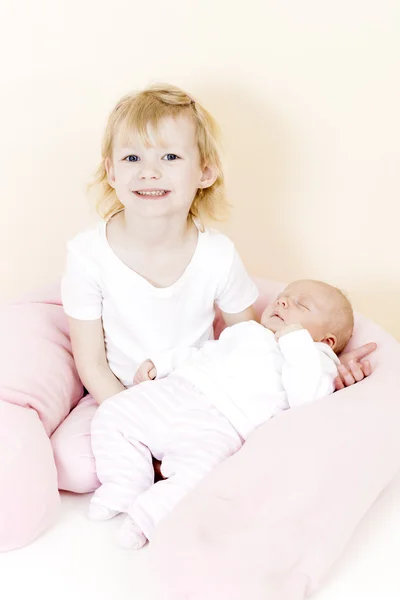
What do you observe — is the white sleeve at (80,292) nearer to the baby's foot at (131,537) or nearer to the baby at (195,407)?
the baby at (195,407)

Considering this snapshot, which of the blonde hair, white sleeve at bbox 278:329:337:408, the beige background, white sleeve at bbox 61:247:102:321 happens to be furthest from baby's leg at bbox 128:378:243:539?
the beige background

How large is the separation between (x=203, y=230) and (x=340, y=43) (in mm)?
622

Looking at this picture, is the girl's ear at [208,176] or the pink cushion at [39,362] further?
the girl's ear at [208,176]

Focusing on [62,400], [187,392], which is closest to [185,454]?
[187,392]

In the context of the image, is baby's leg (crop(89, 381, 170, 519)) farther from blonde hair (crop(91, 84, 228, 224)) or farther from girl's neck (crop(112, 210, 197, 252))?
blonde hair (crop(91, 84, 228, 224))

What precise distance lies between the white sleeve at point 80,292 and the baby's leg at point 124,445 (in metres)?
0.22

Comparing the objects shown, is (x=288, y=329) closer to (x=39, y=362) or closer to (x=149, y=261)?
(x=149, y=261)

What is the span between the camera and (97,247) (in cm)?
179

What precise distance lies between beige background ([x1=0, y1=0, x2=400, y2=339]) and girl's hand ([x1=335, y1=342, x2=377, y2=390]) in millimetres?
487

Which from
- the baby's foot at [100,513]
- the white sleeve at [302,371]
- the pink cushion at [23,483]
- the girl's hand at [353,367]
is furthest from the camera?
the girl's hand at [353,367]

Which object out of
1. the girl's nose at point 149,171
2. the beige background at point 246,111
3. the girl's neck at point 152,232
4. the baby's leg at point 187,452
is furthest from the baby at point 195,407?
the beige background at point 246,111

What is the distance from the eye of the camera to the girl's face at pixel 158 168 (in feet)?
5.57

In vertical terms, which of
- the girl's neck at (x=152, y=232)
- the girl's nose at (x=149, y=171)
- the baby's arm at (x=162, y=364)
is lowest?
the baby's arm at (x=162, y=364)

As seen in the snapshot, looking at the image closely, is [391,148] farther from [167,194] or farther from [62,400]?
[62,400]
